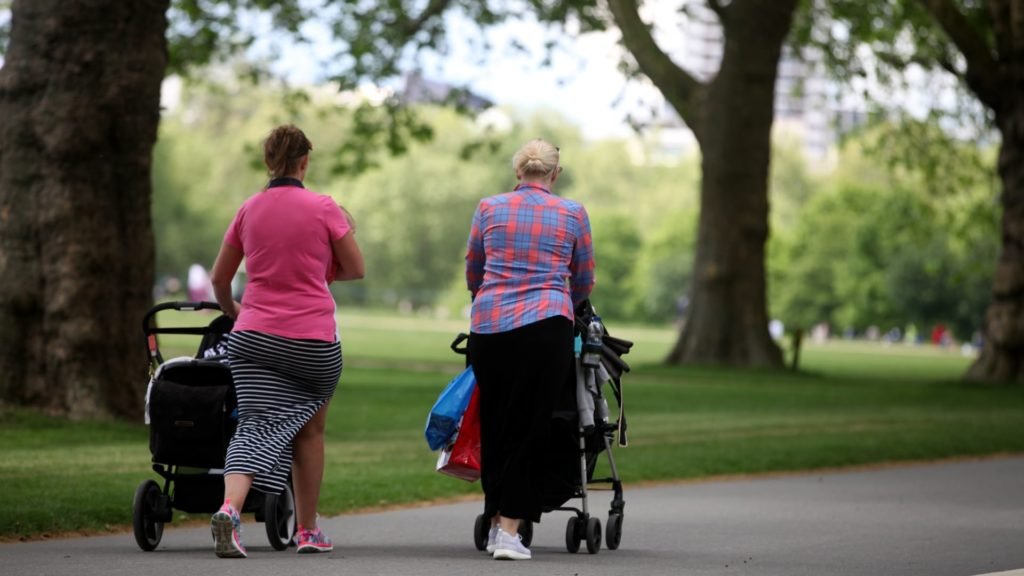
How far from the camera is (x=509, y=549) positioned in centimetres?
848

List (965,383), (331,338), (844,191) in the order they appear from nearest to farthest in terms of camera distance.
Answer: (331,338) → (965,383) → (844,191)

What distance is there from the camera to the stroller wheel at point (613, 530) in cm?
910

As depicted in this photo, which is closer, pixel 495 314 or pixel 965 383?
pixel 495 314

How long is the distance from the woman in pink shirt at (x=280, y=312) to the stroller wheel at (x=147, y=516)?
418mm

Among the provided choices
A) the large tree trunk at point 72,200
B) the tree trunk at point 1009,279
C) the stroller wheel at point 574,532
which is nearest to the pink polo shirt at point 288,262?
the stroller wheel at point 574,532

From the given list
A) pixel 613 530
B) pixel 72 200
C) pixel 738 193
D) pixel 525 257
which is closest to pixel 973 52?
pixel 738 193

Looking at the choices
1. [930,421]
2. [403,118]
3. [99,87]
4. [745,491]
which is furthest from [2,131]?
[403,118]

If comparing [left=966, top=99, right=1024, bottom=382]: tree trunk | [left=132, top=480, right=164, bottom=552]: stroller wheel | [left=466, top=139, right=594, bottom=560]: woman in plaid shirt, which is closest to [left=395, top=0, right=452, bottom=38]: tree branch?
[left=966, top=99, right=1024, bottom=382]: tree trunk

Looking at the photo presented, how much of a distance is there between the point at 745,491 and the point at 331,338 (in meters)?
5.96

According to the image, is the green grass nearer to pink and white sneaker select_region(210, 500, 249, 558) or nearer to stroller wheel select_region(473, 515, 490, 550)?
pink and white sneaker select_region(210, 500, 249, 558)

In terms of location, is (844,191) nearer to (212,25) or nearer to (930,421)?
(212,25)

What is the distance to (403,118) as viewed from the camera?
36156mm

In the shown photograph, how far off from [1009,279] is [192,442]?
25354mm

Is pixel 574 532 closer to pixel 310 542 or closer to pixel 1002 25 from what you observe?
pixel 310 542
